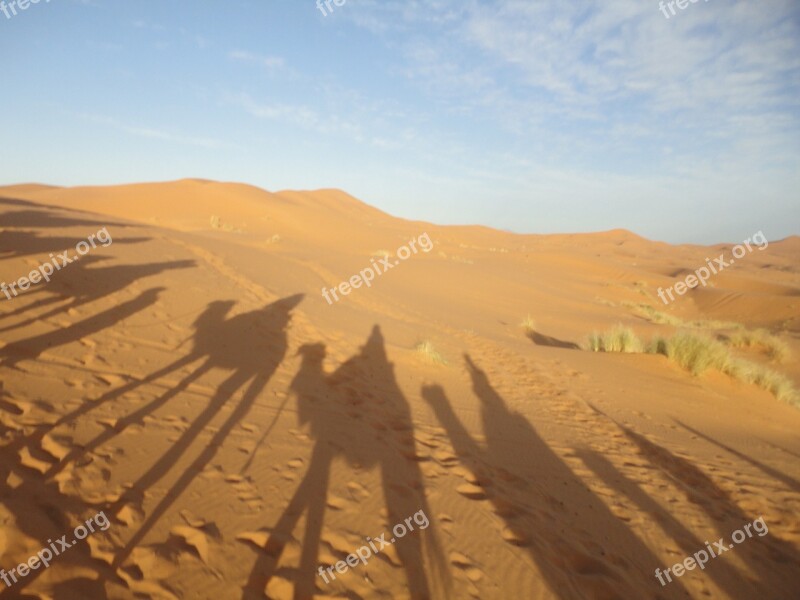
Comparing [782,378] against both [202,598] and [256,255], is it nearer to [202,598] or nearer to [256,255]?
[202,598]

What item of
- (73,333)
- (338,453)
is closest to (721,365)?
(338,453)

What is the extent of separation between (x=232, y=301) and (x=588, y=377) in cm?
748

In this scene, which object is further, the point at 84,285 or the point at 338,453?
the point at 84,285

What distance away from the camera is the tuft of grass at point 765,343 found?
1127cm

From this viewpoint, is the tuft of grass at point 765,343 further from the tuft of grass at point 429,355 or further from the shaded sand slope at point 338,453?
the tuft of grass at point 429,355

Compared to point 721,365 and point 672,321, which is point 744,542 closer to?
point 721,365

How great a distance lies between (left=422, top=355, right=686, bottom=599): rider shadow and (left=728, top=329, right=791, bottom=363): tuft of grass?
33.2 feet

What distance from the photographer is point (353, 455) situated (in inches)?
167

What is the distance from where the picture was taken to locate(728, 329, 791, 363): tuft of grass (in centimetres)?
1127

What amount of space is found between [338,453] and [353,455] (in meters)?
0.15

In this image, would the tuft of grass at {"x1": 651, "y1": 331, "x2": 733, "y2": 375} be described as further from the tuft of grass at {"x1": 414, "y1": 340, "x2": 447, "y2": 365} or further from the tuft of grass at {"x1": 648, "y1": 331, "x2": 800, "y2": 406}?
the tuft of grass at {"x1": 414, "y1": 340, "x2": 447, "y2": 365}

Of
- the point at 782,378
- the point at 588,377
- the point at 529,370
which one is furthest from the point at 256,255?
the point at 782,378

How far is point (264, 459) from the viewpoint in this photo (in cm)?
387

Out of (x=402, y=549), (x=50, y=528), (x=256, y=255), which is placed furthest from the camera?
(x=256, y=255)
